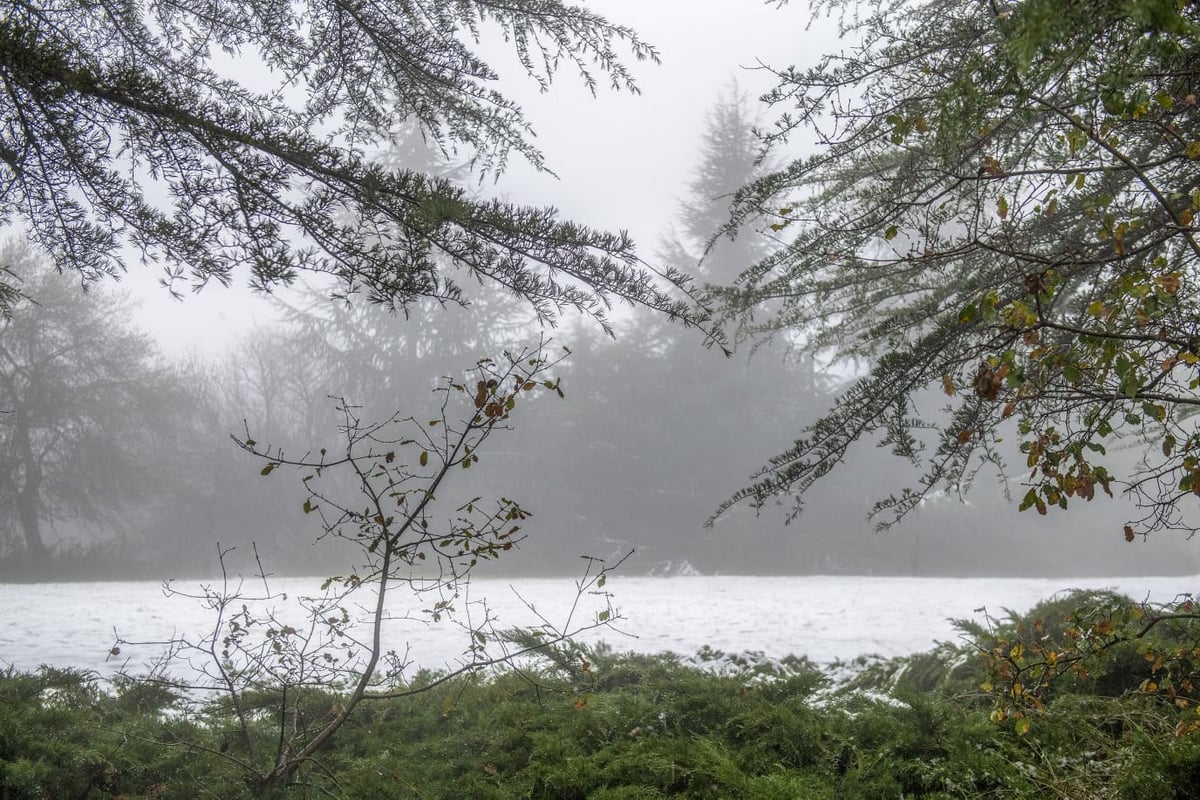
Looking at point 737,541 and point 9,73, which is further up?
point 9,73

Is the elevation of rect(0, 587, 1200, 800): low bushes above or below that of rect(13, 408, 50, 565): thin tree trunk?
below

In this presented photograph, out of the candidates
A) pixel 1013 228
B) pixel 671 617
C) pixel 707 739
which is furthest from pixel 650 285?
pixel 671 617

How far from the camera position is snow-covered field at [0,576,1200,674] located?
6043mm

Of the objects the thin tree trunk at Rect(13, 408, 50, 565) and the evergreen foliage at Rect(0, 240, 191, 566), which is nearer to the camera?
the thin tree trunk at Rect(13, 408, 50, 565)

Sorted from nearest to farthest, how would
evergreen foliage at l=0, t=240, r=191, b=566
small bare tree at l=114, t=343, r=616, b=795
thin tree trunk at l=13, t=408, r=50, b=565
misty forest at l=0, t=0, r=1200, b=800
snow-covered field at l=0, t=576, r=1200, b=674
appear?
misty forest at l=0, t=0, r=1200, b=800, small bare tree at l=114, t=343, r=616, b=795, snow-covered field at l=0, t=576, r=1200, b=674, thin tree trunk at l=13, t=408, r=50, b=565, evergreen foliage at l=0, t=240, r=191, b=566

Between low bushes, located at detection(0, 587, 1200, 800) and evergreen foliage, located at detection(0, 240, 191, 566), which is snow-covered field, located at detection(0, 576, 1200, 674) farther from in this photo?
evergreen foliage, located at detection(0, 240, 191, 566)

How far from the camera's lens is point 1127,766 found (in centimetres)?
244

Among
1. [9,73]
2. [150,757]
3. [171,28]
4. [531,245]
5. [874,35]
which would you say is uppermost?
[171,28]

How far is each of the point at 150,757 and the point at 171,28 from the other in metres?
4.08

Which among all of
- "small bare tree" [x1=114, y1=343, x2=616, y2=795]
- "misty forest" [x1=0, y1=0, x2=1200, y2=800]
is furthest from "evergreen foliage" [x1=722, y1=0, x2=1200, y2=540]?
"small bare tree" [x1=114, y1=343, x2=616, y2=795]

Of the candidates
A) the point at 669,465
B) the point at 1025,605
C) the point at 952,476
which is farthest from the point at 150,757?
the point at 669,465

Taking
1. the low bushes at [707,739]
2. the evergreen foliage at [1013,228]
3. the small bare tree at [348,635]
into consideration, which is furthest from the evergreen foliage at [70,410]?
the evergreen foliage at [1013,228]

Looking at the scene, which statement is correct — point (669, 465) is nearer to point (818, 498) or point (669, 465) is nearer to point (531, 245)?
point (818, 498)

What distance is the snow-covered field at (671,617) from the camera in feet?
19.8
